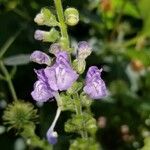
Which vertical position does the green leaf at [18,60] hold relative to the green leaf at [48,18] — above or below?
below

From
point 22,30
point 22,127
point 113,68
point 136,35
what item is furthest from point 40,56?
point 136,35

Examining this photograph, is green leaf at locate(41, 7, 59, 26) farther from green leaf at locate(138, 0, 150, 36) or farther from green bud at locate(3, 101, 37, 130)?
green leaf at locate(138, 0, 150, 36)

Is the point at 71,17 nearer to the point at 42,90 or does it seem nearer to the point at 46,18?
the point at 46,18

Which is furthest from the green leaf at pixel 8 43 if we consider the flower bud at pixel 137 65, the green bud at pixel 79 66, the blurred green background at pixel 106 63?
the green bud at pixel 79 66

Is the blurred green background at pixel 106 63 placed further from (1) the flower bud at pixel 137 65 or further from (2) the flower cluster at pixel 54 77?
(2) the flower cluster at pixel 54 77

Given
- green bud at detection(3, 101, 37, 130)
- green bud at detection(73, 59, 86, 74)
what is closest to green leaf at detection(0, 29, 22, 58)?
green bud at detection(3, 101, 37, 130)

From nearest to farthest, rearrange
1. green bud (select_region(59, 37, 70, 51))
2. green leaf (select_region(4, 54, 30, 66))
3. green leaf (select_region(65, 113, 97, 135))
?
green bud (select_region(59, 37, 70, 51)), green leaf (select_region(65, 113, 97, 135)), green leaf (select_region(4, 54, 30, 66))

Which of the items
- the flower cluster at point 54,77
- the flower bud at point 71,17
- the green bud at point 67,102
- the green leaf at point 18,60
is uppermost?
the flower bud at point 71,17
